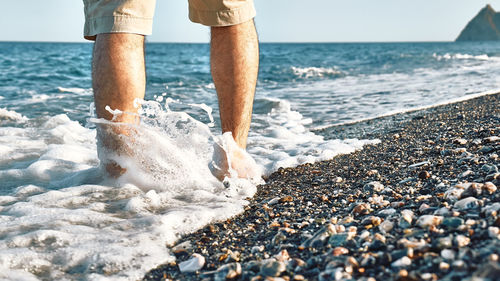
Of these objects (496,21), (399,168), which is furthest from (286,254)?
(496,21)

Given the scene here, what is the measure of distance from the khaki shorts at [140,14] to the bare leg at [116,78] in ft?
0.14

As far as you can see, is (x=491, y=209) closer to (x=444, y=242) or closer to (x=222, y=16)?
(x=444, y=242)

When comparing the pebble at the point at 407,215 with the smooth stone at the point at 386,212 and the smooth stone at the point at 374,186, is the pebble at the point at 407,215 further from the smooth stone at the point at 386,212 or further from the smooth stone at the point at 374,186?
the smooth stone at the point at 374,186

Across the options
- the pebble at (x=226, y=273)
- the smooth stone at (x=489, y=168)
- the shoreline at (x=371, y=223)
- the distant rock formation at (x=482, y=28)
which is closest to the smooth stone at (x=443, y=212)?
the shoreline at (x=371, y=223)

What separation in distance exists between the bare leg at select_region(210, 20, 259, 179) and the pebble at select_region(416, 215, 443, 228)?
1.01 metres

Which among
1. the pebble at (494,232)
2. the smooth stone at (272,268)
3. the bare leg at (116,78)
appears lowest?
the smooth stone at (272,268)

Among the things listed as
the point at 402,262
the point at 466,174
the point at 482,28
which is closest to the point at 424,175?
the point at 466,174

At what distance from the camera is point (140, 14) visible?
192cm

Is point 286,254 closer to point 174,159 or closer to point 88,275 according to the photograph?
point 88,275

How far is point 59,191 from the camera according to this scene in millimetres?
1968

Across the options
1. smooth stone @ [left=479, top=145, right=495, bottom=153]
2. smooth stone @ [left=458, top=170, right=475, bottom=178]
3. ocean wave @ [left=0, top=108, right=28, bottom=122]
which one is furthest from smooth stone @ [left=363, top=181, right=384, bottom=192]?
ocean wave @ [left=0, top=108, right=28, bottom=122]

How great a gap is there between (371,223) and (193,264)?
22.1 inches

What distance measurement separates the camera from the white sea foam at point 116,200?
1.37 meters

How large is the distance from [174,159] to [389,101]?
13.8 ft
